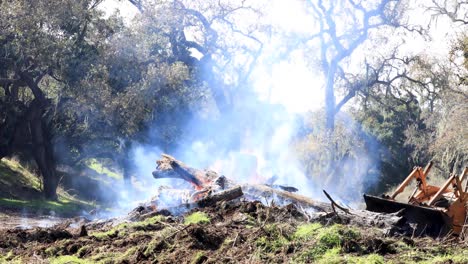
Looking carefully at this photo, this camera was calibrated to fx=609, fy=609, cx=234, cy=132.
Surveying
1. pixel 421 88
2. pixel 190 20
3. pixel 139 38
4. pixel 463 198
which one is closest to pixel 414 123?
pixel 421 88

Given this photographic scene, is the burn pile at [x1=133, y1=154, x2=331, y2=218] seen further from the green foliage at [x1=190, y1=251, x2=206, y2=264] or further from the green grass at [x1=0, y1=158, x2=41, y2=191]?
the green grass at [x1=0, y1=158, x2=41, y2=191]

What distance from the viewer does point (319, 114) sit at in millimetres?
39812

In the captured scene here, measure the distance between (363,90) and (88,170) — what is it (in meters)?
17.0

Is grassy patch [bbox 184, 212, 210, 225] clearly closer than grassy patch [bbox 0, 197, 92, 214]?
Yes

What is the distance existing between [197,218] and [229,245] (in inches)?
111

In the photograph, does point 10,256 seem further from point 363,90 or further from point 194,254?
point 363,90

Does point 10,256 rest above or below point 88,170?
below

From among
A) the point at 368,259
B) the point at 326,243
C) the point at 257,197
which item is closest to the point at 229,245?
the point at 326,243

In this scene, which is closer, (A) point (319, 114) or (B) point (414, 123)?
(B) point (414, 123)

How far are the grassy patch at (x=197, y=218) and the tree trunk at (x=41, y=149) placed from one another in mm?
13556

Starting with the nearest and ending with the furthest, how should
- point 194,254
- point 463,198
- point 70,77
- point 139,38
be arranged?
1. point 194,254
2. point 463,198
3. point 70,77
4. point 139,38

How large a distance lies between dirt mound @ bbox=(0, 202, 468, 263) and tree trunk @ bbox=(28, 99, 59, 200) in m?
13.8

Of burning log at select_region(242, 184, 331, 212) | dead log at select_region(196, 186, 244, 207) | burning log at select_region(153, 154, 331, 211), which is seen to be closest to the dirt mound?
dead log at select_region(196, 186, 244, 207)

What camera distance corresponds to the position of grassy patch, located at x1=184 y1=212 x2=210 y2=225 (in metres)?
11.3
